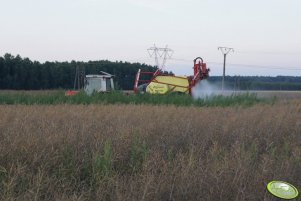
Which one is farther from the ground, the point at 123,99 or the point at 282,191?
the point at 282,191

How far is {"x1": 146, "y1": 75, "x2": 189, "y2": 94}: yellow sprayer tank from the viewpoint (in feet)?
85.2

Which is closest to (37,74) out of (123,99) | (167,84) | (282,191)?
(167,84)

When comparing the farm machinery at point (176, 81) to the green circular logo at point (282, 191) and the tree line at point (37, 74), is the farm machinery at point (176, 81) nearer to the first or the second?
the green circular logo at point (282, 191)

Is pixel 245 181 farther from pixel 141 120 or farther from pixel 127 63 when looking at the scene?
pixel 127 63

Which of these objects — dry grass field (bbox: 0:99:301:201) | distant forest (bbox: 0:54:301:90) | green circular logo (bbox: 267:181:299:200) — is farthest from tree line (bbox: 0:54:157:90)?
green circular logo (bbox: 267:181:299:200)

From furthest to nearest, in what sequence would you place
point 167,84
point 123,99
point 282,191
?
point 167,84, point 123,99, point 282,191

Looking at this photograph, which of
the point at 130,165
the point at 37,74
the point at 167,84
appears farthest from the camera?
the point at 37,74

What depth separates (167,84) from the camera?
85.6 ft

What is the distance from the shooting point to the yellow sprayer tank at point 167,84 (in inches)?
1022

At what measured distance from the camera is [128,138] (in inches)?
265

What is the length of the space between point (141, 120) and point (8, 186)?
513 centimetres

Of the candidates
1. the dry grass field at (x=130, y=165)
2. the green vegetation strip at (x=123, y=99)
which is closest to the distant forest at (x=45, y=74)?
the green vegetation strip at (x=123, y=99)

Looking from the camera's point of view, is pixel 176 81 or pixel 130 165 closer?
pixel 130 165

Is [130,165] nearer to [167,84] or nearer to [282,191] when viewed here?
[282,191]
